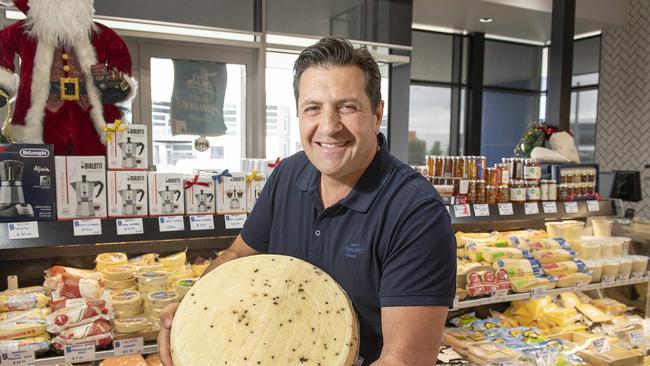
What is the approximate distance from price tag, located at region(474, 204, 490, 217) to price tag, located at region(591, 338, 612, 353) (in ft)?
2.82

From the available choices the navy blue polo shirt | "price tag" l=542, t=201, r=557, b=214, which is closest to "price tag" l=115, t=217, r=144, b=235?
the navy blue polo shirt

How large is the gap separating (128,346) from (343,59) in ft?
4.02

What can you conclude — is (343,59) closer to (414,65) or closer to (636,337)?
(636,337)

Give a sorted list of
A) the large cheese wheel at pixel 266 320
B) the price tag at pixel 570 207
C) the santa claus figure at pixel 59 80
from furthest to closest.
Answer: the price tag at pixel 570 207
the santa claus figure at pixel 59 80
the large cheese wheel at pixel 266 320

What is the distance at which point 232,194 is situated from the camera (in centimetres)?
204

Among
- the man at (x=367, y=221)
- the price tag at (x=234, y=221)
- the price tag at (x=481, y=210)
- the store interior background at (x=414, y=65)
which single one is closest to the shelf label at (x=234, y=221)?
the price tag at (x=234, y=221)

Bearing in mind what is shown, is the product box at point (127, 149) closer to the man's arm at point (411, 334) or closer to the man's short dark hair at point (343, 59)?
the man's short dark hair at point (343, 59)

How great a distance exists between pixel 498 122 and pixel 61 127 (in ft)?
23.6

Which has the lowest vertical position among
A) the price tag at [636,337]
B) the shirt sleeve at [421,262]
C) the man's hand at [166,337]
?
the price tag at [636,337]

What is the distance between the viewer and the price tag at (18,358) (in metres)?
1.51

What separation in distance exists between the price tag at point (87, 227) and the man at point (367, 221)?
2.80 ft

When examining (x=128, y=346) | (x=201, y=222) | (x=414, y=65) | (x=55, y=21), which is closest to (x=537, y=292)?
(x=201, y=222)

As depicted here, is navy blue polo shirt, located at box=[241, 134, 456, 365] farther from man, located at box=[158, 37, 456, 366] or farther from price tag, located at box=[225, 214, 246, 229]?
price tag, located at box=[225, 214, 246, 229]

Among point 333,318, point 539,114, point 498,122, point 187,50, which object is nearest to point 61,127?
point 333,318
